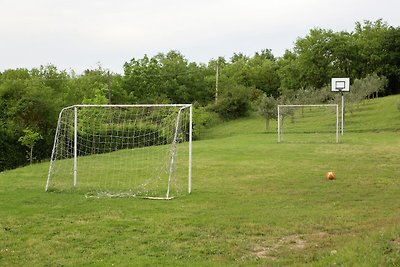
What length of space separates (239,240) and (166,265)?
1.43 meters

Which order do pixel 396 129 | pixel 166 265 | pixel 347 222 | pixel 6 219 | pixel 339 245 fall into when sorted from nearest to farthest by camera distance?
pixel 166 265 → pixel 339 245 → pixel 347 222 → pixel 6 219 → pixel 396 129

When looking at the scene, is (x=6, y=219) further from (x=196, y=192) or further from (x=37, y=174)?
(x=37, y=174)

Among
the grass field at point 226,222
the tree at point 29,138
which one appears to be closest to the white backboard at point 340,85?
the grass field at point 226,222

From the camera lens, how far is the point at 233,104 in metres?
41.2

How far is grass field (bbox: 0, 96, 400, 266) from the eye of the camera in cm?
601

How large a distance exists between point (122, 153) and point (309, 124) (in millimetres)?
15822

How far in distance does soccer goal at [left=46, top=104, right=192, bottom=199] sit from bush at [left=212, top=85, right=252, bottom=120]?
17.0 meters

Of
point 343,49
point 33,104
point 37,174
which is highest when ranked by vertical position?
point 343,49

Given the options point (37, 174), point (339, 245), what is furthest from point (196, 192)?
point (37, 174)

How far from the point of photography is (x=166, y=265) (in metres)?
5.76

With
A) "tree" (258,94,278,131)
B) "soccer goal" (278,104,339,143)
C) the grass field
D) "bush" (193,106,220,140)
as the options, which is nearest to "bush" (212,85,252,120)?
"bush" (193,106,220,140)

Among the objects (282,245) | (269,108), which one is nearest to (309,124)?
(269,108)

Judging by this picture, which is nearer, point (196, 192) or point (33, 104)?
point (196, 192)

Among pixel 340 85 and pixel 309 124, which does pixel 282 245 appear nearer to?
pixel 340 85
